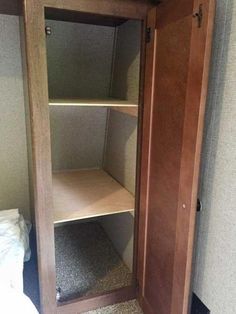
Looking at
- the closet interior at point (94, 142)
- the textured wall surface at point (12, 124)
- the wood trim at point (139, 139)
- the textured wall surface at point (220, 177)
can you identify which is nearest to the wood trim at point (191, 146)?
the textured wall surface at point (220, 177)

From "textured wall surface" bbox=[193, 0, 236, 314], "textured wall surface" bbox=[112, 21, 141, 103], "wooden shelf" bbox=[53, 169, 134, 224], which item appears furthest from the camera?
"textured wall surface" bbox=[112, 21, 141, 103]

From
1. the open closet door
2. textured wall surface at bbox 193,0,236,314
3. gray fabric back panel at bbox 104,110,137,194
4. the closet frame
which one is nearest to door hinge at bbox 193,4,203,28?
the open closet door

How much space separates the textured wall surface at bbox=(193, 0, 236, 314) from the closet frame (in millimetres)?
434

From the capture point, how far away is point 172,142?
48.8 inches

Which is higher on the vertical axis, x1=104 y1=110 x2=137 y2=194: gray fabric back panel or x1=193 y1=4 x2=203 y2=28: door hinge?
x1=193 y1=4 x2=203 y2=28: door hinge

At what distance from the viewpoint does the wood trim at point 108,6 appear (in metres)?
1.24

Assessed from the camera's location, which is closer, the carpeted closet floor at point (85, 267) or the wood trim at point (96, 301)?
the wood trim at point (96, 301)

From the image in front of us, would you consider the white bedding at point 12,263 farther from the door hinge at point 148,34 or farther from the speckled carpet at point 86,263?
the door hinge at point 148,34

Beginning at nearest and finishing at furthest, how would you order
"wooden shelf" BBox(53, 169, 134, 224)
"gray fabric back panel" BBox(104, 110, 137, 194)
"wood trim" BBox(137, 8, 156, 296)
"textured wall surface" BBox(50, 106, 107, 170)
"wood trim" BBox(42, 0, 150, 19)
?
"wood trim" BBox(42, 0, 150, 19)
"wood trim" BBox(137, 8, 156, 296)
"wooden shelf" BBox(53, 169, 134, 224)
"gray fabric back panel" BBox(104, 110, 137, 194)
"textured wall surface" BBox(50, 106, 107, 170)

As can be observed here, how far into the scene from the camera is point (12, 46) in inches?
78.2

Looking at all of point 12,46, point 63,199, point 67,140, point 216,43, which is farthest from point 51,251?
point 12,46

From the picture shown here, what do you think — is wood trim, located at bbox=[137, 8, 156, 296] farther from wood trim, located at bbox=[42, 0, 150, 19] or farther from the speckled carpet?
the speckled carpet

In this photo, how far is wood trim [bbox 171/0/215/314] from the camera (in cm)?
98

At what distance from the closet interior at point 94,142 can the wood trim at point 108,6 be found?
1.05 ft
